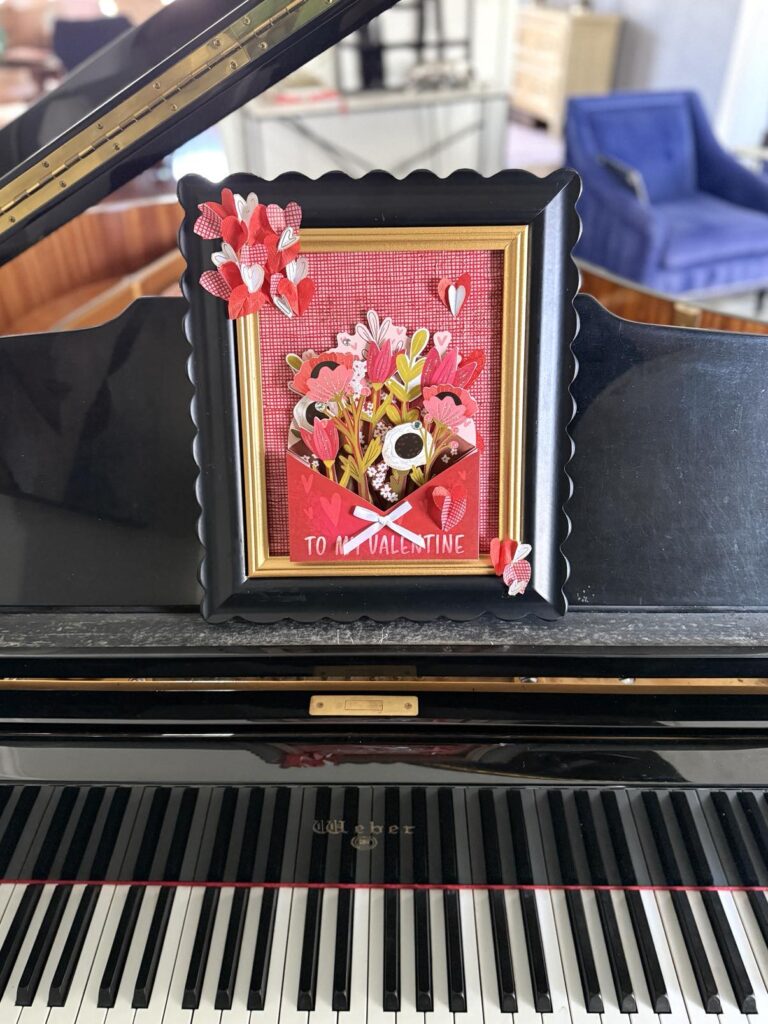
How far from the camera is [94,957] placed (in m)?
1.08

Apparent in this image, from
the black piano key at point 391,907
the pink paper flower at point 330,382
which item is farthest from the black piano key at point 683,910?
the pink paper flower at point 330,382

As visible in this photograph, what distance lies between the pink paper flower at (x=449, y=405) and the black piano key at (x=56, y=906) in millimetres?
653

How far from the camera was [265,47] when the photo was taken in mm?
1038

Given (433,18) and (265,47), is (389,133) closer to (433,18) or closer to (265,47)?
(433,18)

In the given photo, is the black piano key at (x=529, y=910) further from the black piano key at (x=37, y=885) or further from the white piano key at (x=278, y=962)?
the black piano key at (x=37, y=885)

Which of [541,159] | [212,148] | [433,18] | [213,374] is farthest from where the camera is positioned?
[541,159]

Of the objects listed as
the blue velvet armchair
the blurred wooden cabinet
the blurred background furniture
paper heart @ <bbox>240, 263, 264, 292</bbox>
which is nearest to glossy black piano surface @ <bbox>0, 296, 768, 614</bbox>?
paper heart @ <bbox>240, 263, 264, 292</bbox>

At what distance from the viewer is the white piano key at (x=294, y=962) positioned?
1.03 meters

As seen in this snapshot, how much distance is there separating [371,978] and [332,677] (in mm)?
388

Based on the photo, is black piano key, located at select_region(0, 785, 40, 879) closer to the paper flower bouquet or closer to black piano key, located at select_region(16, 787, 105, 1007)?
black piano key, located at select_region(16, 787, 105, 1007)

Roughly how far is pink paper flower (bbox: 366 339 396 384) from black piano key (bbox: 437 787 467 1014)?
0.53 meters

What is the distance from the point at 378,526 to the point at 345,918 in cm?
52

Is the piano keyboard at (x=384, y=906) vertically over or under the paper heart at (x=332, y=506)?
under

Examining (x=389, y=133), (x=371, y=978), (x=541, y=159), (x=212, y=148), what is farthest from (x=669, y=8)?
(x=371, y=978)
